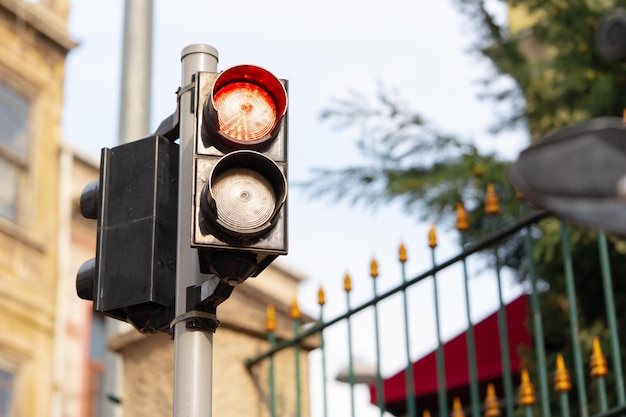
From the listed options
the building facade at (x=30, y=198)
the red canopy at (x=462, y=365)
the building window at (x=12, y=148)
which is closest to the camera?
the red canopy at (x=462, y=365)

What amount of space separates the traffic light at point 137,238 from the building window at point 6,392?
44.3 feet

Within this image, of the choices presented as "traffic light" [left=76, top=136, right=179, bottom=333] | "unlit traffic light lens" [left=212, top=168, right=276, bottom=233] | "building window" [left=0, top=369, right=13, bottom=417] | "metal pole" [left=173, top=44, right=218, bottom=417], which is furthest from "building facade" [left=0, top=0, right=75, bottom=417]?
"unlit traffic light lens" [left=212, top=168, right=276, bottom=233]

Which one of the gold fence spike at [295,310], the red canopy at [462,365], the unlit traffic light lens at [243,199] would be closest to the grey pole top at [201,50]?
the unlit traffic light lens at [243,199]

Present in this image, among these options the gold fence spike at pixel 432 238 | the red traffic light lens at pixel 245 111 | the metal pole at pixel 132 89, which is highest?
the metal pole at pixel 132 89

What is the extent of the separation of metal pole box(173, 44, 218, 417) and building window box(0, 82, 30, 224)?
1395 cm

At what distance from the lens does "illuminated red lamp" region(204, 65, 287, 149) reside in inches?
154

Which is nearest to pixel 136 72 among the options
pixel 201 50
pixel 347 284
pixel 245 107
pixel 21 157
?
pixel 347 284

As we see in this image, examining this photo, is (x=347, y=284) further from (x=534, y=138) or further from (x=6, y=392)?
(x=6, y=392)

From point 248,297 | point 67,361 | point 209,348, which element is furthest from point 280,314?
point 67,361

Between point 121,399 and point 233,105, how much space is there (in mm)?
2956

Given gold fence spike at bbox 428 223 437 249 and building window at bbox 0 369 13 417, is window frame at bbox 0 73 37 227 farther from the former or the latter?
gold fence spike at bbox 428 223 437 249

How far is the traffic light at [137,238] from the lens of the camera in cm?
407

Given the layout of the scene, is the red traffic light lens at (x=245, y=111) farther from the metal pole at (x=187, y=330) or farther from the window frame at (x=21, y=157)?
the window frame at (x=21, y=157)

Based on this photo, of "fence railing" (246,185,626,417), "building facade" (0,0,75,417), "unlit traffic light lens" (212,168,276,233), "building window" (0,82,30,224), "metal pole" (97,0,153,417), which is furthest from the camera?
"building window" (0,82,30,224)
